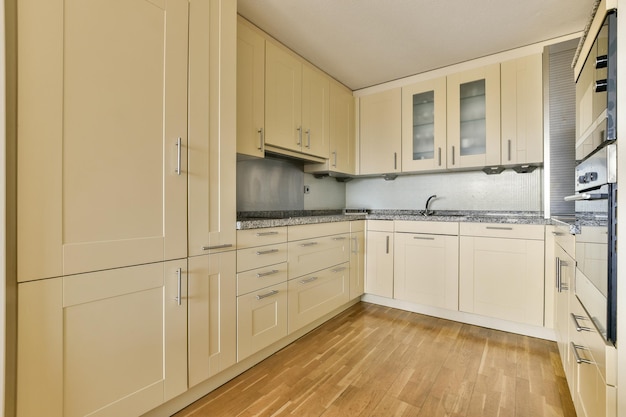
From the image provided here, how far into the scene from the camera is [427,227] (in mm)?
2789

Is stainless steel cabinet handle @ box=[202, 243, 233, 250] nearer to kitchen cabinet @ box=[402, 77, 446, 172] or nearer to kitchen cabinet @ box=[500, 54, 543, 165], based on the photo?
kitchen cabinet @ box=[402, 77, 446, 172]

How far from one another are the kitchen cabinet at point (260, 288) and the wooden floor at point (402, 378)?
0.68 feet

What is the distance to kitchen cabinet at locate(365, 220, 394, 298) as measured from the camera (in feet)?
9.84

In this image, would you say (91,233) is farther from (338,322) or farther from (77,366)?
(338,322)

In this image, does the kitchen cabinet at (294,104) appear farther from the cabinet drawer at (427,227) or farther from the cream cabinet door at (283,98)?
the cabinet drawer at (427,227)

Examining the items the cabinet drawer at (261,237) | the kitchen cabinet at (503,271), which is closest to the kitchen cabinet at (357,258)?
the kitchen cabinet at (503,271)

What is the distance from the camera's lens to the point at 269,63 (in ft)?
7.69

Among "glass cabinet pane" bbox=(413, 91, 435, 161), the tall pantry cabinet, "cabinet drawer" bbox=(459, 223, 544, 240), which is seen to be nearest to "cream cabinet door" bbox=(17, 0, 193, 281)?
the tall pantry cabinet

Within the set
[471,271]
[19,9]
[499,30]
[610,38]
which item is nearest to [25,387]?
[19,9]

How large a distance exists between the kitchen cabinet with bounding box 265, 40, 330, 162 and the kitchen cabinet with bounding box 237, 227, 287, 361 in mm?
842

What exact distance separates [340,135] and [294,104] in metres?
0.82

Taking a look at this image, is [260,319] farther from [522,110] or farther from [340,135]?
[522,110]

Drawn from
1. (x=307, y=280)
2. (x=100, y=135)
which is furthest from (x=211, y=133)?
(x=307, y=280)

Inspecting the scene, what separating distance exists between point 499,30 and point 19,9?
2.89 m
